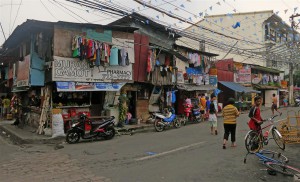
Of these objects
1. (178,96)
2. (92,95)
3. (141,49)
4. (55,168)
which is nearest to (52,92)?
(92,95)

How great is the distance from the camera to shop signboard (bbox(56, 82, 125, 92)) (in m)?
12.8

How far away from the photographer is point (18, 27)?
1407 cm

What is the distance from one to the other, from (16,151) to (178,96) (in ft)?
45.3

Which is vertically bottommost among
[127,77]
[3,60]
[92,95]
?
[92,95]

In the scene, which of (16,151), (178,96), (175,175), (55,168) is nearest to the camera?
(175,175)

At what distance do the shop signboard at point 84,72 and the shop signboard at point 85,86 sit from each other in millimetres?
206

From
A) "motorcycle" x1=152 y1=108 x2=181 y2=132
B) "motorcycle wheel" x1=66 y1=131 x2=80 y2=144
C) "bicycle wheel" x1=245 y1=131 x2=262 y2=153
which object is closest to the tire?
"motorcycle" x1=152 y1=108 x2=181 y2=132

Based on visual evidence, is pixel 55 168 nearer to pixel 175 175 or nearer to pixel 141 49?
pixel 175 175

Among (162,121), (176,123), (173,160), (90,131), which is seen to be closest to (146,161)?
(173,160)

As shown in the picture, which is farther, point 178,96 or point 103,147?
point 178,96

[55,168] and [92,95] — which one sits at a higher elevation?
[92,95]

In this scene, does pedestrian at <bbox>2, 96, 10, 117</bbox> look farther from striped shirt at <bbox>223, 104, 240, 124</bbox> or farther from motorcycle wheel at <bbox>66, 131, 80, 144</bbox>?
striped shirt at <bbox>223, 104, 240, 124</bbox>

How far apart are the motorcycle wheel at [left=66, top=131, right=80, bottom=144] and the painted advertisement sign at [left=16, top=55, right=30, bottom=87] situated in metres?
4.54

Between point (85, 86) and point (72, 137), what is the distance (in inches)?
127
